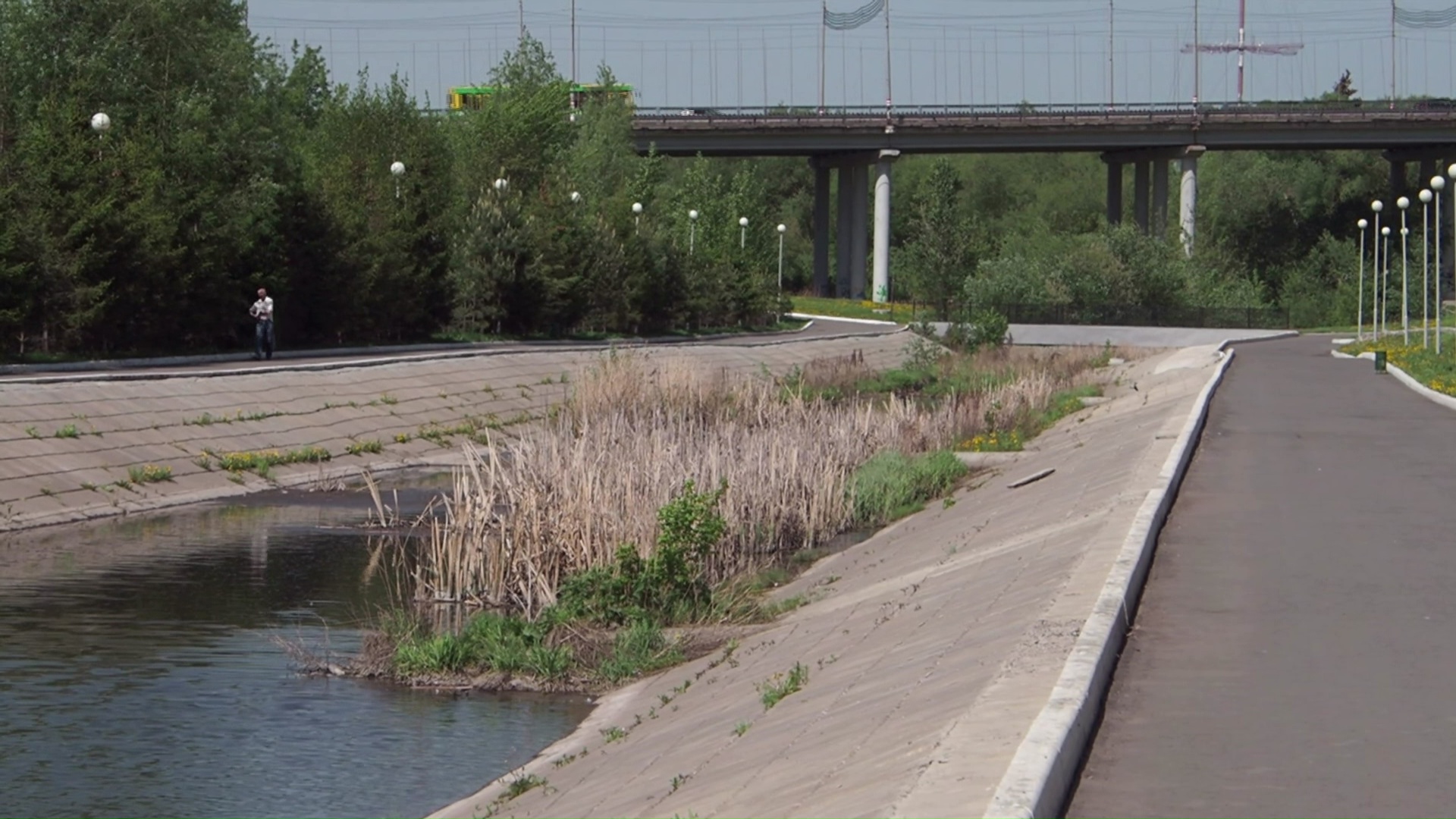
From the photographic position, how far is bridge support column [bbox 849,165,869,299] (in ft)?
340

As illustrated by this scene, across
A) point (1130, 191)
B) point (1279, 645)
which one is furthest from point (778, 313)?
point (1130, 191)

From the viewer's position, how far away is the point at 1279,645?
36.1 feet

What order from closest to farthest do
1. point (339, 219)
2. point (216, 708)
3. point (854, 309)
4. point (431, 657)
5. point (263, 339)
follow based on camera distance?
point (216, 708) → point (431, 657) → point (263, 339) → point (339, 219) → point (854, 309)

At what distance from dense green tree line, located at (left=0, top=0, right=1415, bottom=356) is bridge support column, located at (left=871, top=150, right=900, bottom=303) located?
3594mm

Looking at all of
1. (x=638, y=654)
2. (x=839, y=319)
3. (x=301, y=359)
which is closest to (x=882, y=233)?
(x=839, y=319)

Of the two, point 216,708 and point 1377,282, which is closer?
point 216,708

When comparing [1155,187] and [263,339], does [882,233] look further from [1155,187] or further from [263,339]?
[263,339]

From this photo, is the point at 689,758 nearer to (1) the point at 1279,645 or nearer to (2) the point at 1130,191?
(1) the point at 1279,645

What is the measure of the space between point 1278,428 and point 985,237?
112 meters

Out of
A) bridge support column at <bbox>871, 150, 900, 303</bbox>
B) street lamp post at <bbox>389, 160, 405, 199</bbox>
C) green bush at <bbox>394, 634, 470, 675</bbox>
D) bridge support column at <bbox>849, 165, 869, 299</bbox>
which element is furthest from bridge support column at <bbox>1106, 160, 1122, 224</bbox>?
green bush at <bbox>394, 634, 470, 675</bbox>

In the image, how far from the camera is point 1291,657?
10.7 m

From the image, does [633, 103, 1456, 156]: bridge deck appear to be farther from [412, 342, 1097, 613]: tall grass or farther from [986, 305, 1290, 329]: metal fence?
[412, 342, 1097, 613]: tall grass

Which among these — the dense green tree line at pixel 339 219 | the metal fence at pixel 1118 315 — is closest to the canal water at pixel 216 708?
the dense green tree line at pixel 339 219

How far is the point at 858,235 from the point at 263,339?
65.7m
